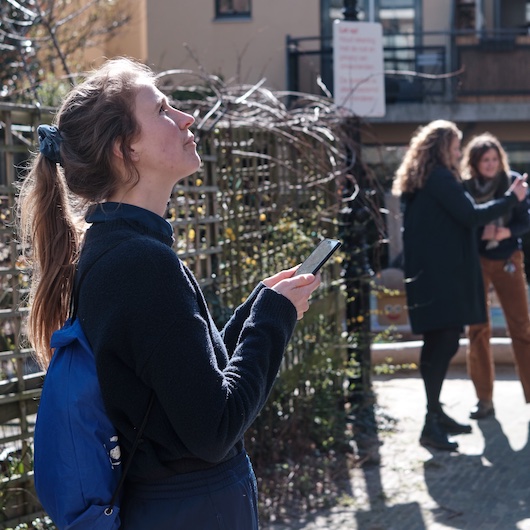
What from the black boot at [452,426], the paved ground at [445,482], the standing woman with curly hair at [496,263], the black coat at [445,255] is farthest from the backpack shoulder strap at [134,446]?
the standing woman with curly hair at [496,263]

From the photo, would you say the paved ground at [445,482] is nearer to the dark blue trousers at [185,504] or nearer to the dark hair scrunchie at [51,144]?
the dark blue trousers at [185,504]

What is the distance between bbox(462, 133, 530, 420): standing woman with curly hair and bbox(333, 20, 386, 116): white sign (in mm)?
782

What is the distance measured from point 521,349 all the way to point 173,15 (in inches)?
507

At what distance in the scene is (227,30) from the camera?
1848 cm

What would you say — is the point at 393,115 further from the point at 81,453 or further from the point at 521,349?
the point at 81,453

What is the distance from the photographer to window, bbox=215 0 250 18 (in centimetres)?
1862

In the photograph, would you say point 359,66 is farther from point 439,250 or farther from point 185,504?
point 185,504

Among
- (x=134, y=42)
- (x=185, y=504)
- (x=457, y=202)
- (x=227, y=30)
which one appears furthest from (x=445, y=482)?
(x=134, y=42)

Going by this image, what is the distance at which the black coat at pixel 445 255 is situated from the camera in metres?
6.49

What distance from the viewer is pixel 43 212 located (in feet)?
8.07

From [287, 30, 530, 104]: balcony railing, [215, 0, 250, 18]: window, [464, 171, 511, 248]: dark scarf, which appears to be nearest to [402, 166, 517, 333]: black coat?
[464, 171, 511, 248]: dark scarf

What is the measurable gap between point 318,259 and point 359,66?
4.81m

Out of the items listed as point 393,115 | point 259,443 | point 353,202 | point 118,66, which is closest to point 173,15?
point 393,115

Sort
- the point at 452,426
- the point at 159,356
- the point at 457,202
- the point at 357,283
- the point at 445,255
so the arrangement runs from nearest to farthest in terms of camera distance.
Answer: the point at 159,356, the point at 457,202, the point at 445,255, the point at 452,426, the point at 357,283
